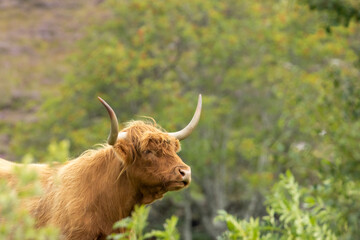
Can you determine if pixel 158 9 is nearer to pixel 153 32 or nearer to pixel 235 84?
pixel 153 32

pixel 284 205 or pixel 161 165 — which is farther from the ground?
pixel 284 205

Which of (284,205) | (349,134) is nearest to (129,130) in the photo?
(284,205)

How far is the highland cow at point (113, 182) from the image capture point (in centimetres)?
480

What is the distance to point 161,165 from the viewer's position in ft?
16.3

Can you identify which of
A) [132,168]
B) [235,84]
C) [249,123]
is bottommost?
[249,123]

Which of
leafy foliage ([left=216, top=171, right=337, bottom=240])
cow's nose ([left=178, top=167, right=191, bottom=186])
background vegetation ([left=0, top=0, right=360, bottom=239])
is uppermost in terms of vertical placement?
leafy foliage ([left=216, top=171, right=337, bottom=240])

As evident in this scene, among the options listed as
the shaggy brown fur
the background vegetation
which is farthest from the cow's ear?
the background vegetation

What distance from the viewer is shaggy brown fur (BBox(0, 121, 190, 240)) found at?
15.8 ft

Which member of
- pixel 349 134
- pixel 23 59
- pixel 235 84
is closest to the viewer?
pixel 349 134

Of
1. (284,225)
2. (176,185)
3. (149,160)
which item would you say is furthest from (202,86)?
(284,225)

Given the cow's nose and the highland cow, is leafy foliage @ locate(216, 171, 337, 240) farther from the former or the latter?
the highland cow

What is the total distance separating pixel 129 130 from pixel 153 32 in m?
15.0

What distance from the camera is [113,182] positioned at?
5.02 metres

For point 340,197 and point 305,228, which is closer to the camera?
point 305,228
